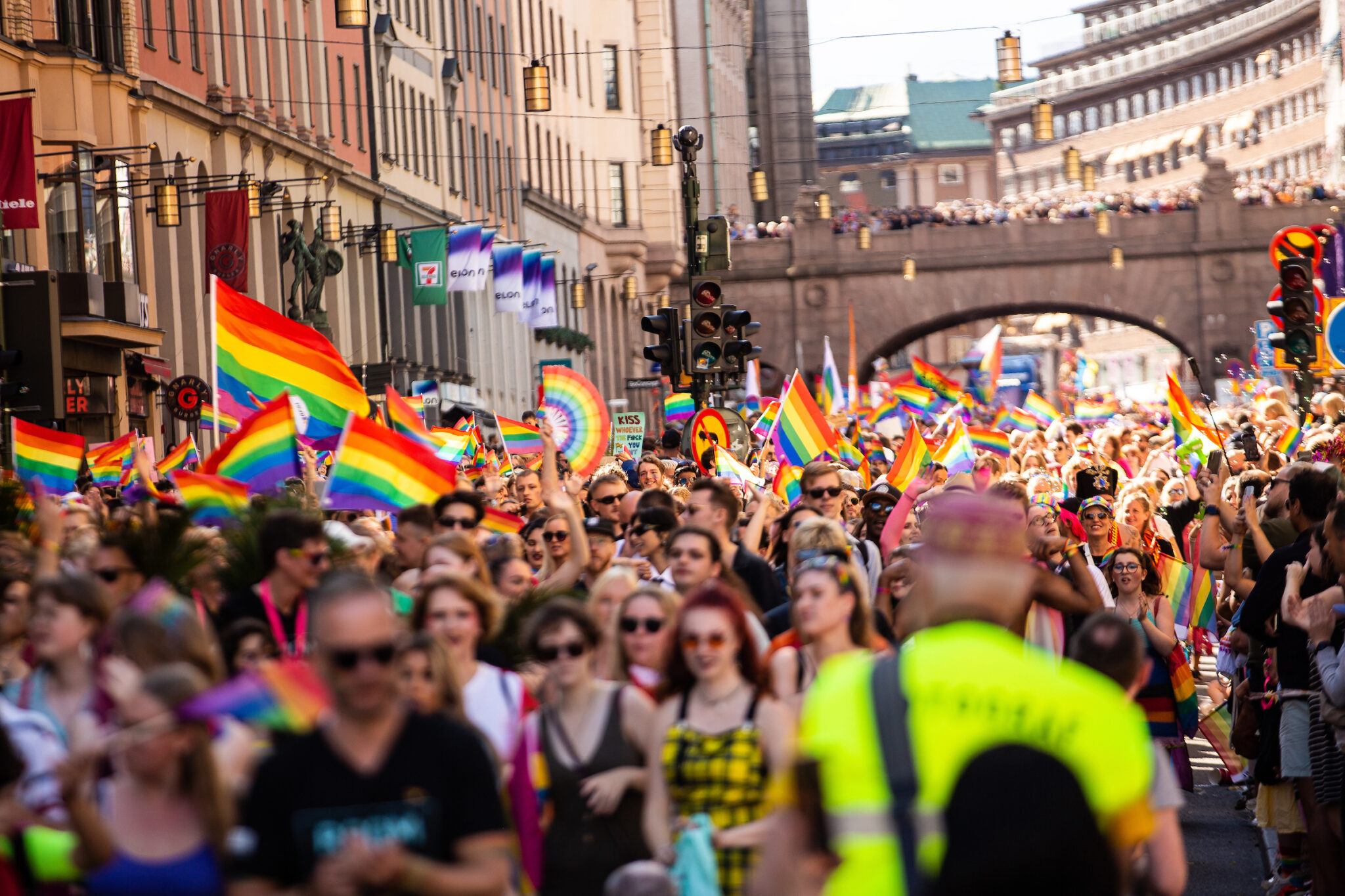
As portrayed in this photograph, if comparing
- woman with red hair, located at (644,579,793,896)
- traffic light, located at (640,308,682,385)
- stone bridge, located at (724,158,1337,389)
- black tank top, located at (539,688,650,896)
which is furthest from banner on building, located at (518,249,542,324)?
black tank top, located at (539,688,650,896)

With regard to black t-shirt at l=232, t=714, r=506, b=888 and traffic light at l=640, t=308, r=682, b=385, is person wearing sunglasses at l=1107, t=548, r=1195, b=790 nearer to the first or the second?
black t-shirt at l=232, t=714, r=506, b=888

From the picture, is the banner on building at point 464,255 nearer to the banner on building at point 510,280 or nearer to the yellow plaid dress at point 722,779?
the banner on building at point 510,280

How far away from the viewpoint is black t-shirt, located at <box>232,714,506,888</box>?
492 cm

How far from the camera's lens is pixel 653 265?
238 ft

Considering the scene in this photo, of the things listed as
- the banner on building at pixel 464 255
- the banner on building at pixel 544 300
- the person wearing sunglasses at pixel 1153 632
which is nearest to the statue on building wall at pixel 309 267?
the banner on building at pixel 464 255

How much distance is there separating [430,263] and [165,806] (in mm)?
39630

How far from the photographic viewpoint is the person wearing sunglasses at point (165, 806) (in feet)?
16.9

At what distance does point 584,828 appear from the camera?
22.2ft

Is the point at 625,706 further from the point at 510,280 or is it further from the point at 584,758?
the point at 510,280

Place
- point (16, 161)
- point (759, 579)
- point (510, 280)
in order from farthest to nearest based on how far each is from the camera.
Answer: point (510, 280)
point (16, 161)
point (759, 579)

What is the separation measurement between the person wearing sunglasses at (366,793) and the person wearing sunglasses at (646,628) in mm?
2121

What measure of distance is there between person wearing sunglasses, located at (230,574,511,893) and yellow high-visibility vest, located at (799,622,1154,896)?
0.97m

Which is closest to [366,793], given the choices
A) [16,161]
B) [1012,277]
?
[16,161]

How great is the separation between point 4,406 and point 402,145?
28198mm
